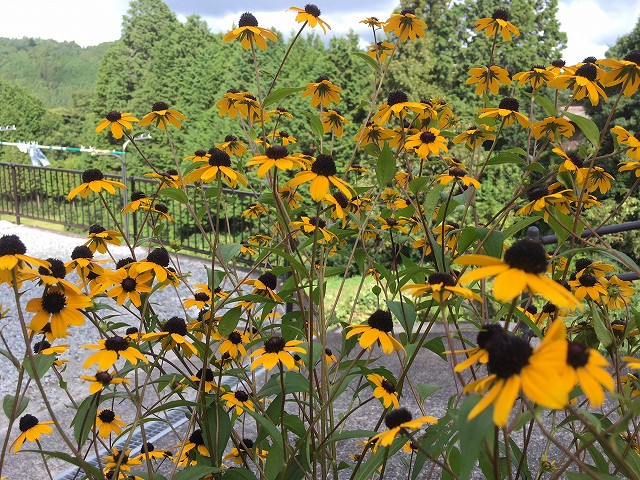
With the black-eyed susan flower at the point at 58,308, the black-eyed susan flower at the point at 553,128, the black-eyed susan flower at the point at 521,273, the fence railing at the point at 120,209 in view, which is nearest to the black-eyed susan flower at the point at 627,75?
the black-eyed susan flower at the point at 553,128

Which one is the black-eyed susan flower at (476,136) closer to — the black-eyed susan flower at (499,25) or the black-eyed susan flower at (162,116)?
the black-eyed susan flower at (499,25)

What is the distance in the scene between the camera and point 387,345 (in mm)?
1070

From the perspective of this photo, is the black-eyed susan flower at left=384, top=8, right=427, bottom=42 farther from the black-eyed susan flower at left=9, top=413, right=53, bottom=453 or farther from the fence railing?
the fence railing

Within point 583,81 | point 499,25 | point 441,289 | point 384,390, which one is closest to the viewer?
point 441,289

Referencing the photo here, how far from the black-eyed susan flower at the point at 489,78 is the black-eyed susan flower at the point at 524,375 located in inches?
53.5

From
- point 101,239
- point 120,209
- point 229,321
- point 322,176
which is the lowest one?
point 120,209

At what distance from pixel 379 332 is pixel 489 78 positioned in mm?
1111

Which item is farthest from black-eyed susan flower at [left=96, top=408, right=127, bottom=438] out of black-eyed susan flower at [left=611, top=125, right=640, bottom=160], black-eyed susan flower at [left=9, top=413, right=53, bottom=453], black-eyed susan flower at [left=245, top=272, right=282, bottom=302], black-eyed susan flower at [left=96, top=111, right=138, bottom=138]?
black-eyed susan flower at [left=611, top=125, right=640, bottom=160]

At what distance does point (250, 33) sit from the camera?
165cm

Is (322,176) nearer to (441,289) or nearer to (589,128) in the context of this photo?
(441,289)

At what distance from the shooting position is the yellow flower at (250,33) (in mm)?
1589

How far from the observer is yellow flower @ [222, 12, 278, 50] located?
1.59 metres

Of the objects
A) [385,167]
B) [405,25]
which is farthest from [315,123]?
[405,25]

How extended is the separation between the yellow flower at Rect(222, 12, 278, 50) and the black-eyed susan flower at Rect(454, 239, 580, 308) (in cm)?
110
